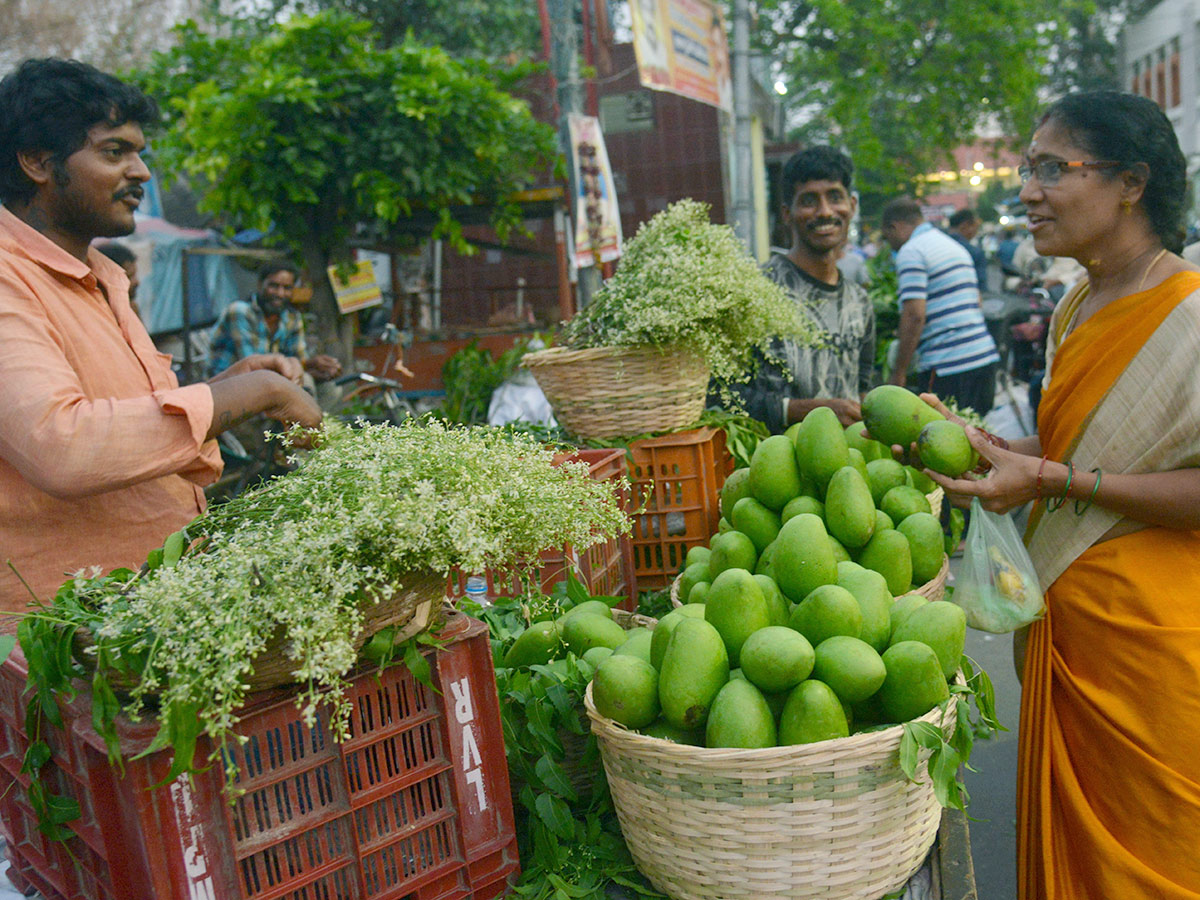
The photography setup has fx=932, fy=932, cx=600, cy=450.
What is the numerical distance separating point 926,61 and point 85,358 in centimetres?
1890

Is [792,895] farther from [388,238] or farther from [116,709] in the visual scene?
[388,238]

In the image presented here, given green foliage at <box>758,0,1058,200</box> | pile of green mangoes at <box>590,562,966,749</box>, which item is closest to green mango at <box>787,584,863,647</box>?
pile of green mangoes at <box>590,562,966,749</box>

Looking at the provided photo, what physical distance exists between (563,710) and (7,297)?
48.2 inches

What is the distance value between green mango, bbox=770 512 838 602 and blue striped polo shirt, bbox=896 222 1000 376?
14.1 feet

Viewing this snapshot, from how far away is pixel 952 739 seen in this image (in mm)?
1503

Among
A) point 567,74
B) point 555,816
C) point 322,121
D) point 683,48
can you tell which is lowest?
point 555,816

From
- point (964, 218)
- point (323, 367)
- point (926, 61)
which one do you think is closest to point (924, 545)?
point (323, 367)

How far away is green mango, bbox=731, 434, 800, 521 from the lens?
2.18 metres

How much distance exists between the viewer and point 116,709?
116cm

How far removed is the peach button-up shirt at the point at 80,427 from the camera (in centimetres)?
146

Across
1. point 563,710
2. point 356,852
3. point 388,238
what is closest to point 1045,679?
point 563,710

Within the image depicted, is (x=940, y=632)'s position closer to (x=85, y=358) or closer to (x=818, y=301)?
(x=85, y=358)

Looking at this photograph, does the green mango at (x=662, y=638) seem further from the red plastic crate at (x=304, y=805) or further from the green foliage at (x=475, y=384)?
the green foliage at (x=475, y=384)

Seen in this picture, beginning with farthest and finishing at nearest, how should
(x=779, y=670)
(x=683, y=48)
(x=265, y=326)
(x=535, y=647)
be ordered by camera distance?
(x=265, y=326)
(x=683, y=48)
(x=535, y=647)
(x=779, y=670)
